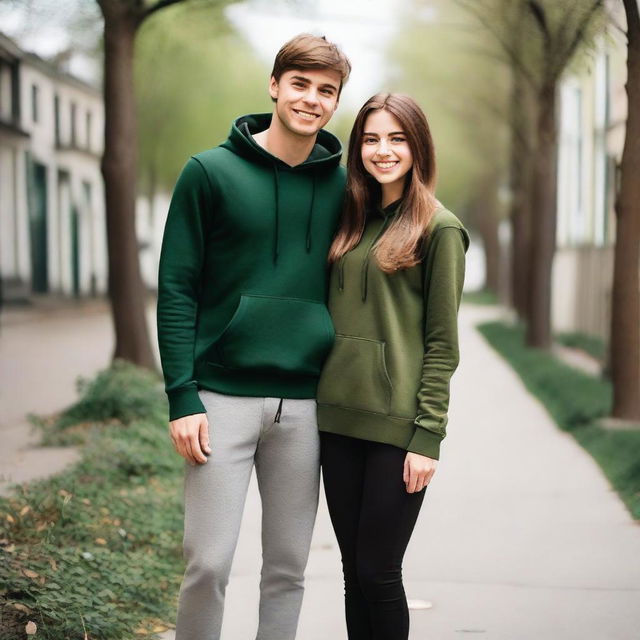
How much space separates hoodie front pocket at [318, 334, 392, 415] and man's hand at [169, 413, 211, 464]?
38 cm

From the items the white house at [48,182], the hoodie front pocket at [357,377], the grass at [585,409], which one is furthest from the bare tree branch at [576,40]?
the white house at [48,182]

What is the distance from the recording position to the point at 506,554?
556 cm

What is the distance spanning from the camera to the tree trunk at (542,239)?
1473 centimetres

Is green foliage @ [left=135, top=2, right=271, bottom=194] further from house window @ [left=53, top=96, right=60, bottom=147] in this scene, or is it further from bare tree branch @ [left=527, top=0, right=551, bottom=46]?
bare tree branch @ [left=527, top=0, right=551, bottom=46]

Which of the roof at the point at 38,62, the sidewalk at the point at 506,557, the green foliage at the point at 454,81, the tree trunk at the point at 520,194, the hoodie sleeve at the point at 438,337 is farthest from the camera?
the green foliage at the point at 454,81

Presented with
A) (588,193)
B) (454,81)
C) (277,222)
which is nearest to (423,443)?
(277,222)

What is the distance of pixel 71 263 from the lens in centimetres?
2775

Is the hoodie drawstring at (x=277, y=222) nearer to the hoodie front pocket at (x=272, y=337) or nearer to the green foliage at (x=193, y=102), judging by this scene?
the hoodie front pocket at (x=272, y=337)

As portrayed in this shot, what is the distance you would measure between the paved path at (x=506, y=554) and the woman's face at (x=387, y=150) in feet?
6.89

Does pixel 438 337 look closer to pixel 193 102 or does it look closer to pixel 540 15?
pixel 540 15

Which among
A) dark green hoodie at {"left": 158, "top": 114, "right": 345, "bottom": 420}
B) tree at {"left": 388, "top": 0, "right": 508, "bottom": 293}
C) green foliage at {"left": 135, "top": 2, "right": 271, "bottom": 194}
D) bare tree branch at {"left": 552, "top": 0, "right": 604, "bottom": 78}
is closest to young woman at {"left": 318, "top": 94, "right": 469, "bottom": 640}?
dark green hoodie at {"left": 158, "top": 114, "right": 345, "bottom": 420}

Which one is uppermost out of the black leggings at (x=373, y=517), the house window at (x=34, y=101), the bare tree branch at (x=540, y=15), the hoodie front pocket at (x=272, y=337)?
the house window at (x=34, y=101)

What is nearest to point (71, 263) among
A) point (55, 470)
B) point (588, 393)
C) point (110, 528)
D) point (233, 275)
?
point (588, 393)

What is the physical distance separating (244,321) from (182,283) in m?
0.22
